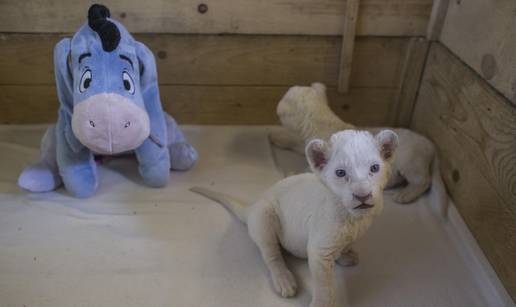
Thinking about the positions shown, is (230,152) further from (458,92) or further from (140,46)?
(458,92)

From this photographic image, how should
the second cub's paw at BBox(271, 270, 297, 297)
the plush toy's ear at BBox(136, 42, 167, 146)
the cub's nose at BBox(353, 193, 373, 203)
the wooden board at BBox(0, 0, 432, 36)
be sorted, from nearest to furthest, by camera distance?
the cub's nose at BBox(353, 193, 373, 203) → the second cub's paw at BBox(271, 270, 297, 297) → the plush toy's ear at BBox(136, 42, 167, 146) → the wooden board at BBox(0, 0, 432, 36)

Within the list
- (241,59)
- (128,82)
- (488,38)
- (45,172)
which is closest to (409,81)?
(488,38)

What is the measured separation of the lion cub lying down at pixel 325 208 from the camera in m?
0.83

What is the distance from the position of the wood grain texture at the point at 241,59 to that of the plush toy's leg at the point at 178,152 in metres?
0.22

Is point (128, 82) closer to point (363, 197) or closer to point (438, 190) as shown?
point (363, 197)

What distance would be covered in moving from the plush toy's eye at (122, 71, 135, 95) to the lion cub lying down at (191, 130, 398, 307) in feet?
1.48

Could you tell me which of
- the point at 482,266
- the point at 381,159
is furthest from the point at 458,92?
the point at 381,159

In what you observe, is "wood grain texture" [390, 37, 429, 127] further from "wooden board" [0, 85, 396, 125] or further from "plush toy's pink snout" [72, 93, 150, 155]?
"plush toy's pink snout" [72, 93, 150, 155]

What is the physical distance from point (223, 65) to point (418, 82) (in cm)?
72

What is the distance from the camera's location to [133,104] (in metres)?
1.12

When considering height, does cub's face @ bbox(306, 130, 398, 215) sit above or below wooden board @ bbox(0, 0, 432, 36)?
below

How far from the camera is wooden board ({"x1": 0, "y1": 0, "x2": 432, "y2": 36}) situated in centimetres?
140

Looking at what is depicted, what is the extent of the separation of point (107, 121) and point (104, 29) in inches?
9.1

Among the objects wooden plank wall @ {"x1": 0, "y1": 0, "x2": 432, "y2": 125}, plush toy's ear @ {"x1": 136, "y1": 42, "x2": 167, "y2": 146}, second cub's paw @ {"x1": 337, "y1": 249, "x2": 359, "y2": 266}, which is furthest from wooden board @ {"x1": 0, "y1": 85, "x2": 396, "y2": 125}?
second cub's paw @ {"x1": 337, "y1": 249, "x2": 359, "y2": 266}
